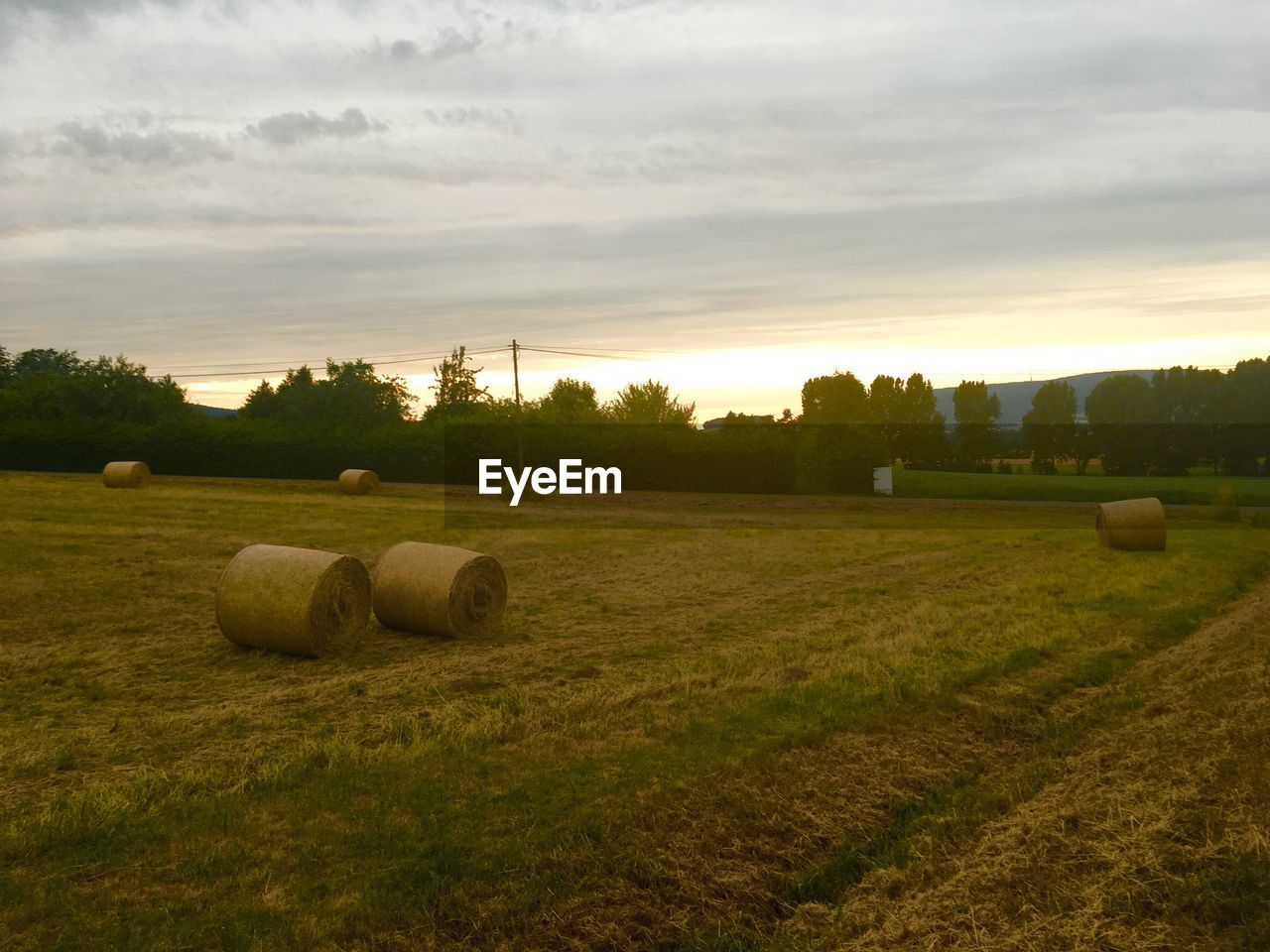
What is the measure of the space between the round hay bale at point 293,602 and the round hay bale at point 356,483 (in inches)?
1050

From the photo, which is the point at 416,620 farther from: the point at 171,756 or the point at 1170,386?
the point at 1170,386

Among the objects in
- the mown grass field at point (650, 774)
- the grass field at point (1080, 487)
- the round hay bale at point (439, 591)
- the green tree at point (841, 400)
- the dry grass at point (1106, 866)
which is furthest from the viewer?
the green tree at point (841, 400)

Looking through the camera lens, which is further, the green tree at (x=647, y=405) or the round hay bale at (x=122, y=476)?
the green tree at (x=647, y=405)

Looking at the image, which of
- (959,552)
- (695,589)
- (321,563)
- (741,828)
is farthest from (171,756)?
(959,552)

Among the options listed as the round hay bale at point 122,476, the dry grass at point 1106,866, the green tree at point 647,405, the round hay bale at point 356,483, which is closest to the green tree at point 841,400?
the green tree at point 647,405

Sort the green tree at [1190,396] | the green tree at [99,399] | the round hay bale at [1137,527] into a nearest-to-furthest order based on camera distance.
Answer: the round hay bale at [1137,527]
the green tree at [99,399]
the green tree at [1190,396]

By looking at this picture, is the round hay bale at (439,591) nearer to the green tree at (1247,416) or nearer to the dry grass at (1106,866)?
the dry grass at (1106,866)

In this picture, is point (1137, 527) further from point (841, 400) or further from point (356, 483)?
point (841, 400)

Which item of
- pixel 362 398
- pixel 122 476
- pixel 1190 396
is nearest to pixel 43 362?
pixel 362 398

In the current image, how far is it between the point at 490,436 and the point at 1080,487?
26.1 m

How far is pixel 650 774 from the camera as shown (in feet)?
24.3

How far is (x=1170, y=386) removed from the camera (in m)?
103

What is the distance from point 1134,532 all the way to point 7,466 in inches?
2350

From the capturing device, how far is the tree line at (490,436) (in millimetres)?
39562
